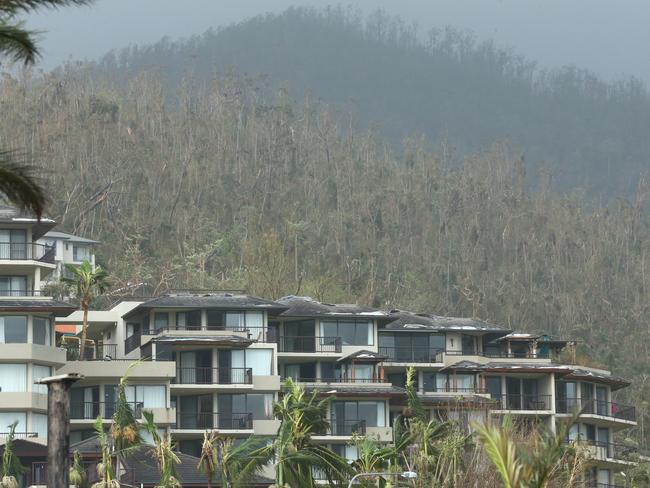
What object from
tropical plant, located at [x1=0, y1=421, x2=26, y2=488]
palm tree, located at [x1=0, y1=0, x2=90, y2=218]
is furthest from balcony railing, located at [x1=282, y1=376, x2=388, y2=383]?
palm tree, located at [x1=0, y1=0, x2=90, y2=218]

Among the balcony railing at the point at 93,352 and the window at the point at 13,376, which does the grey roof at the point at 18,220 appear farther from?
the window at the point at 13,376

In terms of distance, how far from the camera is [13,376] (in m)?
Answer: 91.6

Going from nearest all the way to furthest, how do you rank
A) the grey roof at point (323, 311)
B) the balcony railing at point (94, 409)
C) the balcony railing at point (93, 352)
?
the balcony railing at point (94, 409) → the balcony railing at point (93, 352) → the grey roof at point (323, 311)

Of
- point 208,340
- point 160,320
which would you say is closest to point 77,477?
point 208,340

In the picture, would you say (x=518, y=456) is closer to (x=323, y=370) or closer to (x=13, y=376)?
(x=13, y=376)

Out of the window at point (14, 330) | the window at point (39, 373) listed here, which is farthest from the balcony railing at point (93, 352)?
the window at point (14, 330)

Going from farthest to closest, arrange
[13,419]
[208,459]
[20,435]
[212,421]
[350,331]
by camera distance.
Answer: [350,331] → [212,421] → [13,419] → [20,435] → [208,459]

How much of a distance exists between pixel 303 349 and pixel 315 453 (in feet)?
111

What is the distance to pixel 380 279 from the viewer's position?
16850 cm

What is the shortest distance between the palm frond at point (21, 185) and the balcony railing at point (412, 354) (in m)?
92.2

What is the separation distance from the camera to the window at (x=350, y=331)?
107 metres

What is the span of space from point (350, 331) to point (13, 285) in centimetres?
2152

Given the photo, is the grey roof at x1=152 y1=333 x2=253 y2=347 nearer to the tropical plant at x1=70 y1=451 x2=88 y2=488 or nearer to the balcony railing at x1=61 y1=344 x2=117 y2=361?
the balcony railing at x1=61 y1=344 x2=117 y2=361

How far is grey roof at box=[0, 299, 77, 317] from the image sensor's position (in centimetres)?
9188
